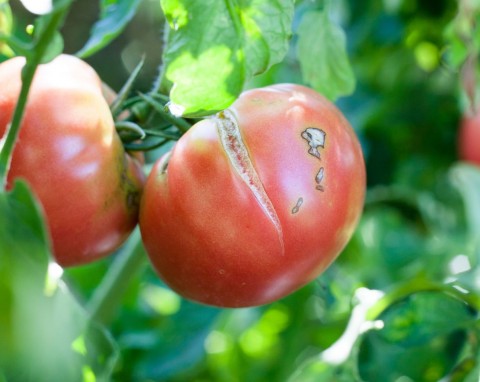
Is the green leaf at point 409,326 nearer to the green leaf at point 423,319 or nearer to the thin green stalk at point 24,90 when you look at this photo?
the green leaf at point 423,319

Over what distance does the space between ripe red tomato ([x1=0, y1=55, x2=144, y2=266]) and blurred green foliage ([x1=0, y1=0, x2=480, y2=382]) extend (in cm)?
9

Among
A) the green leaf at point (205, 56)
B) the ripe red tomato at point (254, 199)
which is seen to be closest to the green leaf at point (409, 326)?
the ripe red tomato at point (254, 199)

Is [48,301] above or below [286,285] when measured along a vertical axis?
above

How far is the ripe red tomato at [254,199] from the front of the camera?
1.34ft

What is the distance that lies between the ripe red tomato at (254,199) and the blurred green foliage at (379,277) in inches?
3.2

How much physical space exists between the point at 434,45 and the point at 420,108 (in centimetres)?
8

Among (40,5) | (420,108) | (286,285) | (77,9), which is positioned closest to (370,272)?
(420,108)

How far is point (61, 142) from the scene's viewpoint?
41 centimetres

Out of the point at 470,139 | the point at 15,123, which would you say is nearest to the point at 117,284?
the point at 15,123

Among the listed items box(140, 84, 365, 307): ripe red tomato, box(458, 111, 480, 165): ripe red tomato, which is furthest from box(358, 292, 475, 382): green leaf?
box(458, 111, 480, 165): ripe red tomato

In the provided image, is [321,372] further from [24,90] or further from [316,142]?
[24,90]

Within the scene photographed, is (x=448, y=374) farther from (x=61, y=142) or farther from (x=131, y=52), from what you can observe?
(x=131, y=52)

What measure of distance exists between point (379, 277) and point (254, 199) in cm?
49

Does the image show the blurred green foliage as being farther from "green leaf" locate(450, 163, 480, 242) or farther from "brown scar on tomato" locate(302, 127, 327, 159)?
"brown scar on tomato" locate(302, 127, 327, 159)
